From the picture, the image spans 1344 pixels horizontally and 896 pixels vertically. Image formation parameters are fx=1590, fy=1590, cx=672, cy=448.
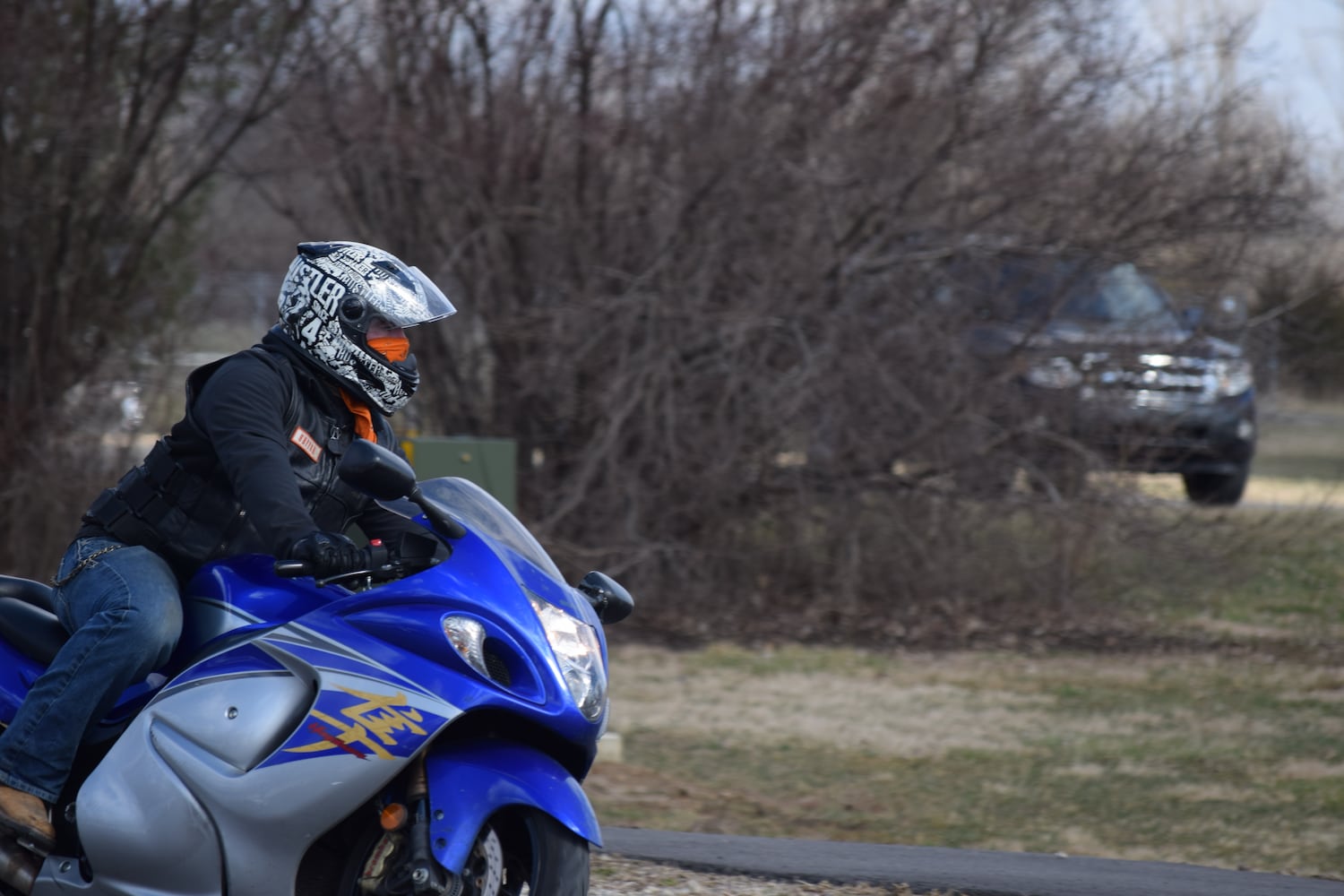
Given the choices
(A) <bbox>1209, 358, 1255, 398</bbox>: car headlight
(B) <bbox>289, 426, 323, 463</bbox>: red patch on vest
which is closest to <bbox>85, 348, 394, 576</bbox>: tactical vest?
(B) <bbox>289, 426, 323, 463</bbox>: red patch on vest

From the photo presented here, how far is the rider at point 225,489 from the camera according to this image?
365 centimetres

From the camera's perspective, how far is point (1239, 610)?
34.4ft

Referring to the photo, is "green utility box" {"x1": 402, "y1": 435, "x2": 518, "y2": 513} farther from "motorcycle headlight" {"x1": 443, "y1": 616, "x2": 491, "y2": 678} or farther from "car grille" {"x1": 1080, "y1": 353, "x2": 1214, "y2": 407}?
"motorcycle headlight" {"x1": 443, "y1": 616, "x2": 491, "y2": 678}

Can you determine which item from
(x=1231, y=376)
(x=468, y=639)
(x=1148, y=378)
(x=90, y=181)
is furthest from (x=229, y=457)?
(x=1231, y=376)

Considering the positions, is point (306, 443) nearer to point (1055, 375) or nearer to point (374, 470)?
point (374, 470)

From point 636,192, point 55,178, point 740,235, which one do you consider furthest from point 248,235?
point 740,235

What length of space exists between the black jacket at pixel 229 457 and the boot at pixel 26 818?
0.64 m

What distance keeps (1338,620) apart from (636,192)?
17.3 feet

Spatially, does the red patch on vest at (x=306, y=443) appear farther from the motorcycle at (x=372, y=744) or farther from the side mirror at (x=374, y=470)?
the side mirror at (x=374, y=470)

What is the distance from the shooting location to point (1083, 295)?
1017 centimetres

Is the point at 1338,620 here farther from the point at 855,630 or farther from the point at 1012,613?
the point at 855,630

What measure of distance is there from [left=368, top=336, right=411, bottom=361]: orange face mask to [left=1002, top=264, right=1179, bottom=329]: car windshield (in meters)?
6.82

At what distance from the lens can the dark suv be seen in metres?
10.1

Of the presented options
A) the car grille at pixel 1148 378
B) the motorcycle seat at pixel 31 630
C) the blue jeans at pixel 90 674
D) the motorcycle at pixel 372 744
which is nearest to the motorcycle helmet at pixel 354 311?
the motorcycle at pixel 372 744
